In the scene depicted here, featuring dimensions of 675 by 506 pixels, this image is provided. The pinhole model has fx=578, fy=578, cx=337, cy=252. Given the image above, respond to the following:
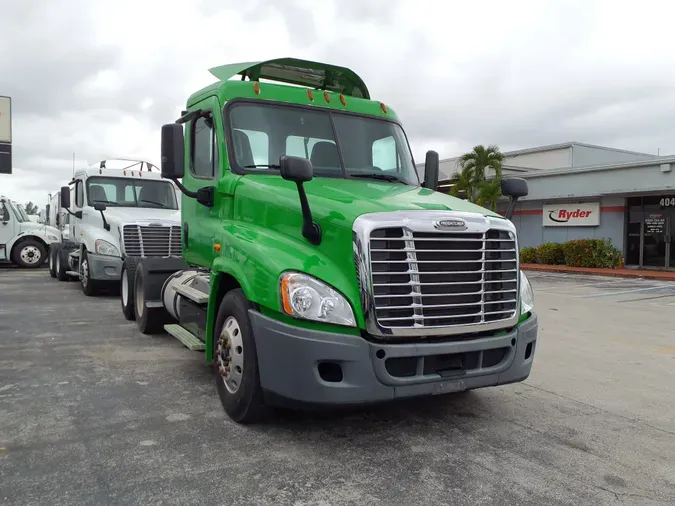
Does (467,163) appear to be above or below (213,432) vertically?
above

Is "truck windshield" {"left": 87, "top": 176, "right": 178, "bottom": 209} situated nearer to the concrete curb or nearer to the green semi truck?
the green semi truck

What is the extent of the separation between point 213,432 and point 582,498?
2.41 metres

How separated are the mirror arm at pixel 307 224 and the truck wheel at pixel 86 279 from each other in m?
8.51

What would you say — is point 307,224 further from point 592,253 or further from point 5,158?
point 5,158

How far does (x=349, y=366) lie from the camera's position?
3.60 m

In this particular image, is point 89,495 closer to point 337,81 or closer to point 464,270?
point 464,270

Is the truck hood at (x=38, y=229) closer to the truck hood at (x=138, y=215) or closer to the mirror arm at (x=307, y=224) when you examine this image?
the truck hood at (x=138, y=215)

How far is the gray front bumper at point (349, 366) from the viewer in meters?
3.60

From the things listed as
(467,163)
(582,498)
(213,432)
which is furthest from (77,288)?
(467,163)

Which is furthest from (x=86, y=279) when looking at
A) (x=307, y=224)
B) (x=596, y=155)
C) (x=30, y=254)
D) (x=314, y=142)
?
(x=596, y=155)

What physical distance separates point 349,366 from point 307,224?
1.02 m

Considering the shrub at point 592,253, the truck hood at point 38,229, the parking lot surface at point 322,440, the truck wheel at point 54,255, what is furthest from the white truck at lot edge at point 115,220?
the shrub at point 592,253

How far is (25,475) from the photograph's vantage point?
338 centimetres

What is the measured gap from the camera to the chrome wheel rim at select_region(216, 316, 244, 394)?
4.20m
